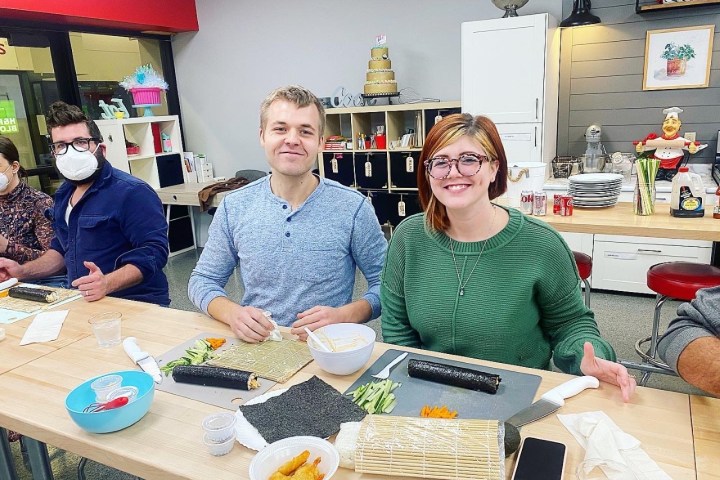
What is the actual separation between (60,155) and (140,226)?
0.41 metres

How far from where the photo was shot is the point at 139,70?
500 cm

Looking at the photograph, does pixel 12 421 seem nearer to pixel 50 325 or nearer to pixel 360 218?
pixel 50 325

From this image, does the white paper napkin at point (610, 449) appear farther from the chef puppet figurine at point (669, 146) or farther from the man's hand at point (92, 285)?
the chef puppet figurine at point (669, 146)

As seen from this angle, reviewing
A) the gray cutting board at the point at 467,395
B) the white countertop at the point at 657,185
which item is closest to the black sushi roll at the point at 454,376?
the gray cutting board at the point at 467,395

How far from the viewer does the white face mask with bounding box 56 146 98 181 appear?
2.08 m

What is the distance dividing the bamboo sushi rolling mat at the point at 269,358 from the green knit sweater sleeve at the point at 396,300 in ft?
0.88

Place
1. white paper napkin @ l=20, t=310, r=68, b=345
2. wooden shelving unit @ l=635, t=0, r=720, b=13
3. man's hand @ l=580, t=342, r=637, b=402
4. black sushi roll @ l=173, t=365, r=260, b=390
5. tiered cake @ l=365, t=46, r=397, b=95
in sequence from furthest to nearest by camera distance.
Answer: tiered cake @ l=365, t=46, r=397, b=95 → wooden shelving unit @ l=635, t=0, r=720, b=13 → white paper napkin @ l=20, t=310, r=68, b=345 → black sushi roll @ l=173, t=365, r=260, b=390 → man's hand @ l=580, t=342, r=637, b=402

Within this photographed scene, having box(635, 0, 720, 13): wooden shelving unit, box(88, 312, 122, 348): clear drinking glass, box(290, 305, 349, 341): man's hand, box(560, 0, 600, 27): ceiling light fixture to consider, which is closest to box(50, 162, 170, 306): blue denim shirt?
box(88, 312, 122, 348): clear drinking glass

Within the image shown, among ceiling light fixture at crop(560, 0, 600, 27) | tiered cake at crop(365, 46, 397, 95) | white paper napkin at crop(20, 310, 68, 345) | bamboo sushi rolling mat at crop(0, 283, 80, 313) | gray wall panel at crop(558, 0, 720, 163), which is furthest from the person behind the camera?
tiered cake at crop(365, 46, 397, 95)

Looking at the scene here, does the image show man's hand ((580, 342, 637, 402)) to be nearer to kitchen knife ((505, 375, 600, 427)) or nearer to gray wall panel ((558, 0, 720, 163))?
kitchen knife ((505, 375, 600, 427))

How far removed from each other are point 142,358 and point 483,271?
3.07 feet

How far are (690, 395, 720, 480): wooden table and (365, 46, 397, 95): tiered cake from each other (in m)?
3.67

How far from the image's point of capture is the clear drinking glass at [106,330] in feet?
4.90

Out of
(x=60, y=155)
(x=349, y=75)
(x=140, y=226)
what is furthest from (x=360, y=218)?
(x=349, y=75)
